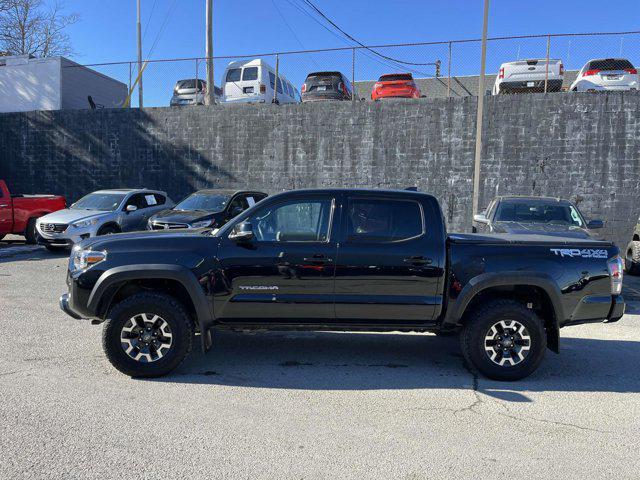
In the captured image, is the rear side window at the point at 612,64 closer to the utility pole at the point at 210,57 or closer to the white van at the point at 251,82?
the white van at the point at 251,82

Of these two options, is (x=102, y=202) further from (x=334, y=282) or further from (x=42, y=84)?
(x=42, y=84)

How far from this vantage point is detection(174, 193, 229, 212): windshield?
39.1ft

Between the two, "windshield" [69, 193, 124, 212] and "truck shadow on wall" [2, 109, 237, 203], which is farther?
"truck shadow on wall" [2, 109, 237, 203]

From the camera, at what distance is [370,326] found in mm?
4883

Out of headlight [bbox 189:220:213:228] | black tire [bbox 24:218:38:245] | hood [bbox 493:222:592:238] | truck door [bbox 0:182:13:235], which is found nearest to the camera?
hood [bbox 493:222:592:238]

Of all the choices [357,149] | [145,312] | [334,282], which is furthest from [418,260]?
[357,149]

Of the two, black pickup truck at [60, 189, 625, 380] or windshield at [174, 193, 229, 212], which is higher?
windshield at [174, 193, 229, 212]

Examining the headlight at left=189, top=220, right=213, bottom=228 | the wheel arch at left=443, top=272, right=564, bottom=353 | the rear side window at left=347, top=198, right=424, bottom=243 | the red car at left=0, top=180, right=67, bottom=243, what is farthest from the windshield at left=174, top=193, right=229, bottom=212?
the wheel arch at left=443, top=272, right=564, bottom=353

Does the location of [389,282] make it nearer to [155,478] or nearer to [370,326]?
[370,326]

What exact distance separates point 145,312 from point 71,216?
28.9ft

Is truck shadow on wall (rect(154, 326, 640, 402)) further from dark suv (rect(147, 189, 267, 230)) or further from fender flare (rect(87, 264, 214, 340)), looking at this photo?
dark suv (rect(147, 189, 267, 230))

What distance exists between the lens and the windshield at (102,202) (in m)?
12.8

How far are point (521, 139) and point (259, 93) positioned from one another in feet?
29.2

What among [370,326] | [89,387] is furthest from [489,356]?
[89,387]
